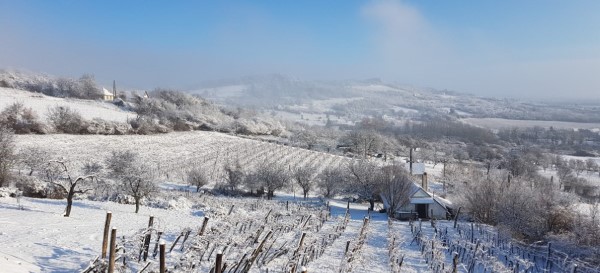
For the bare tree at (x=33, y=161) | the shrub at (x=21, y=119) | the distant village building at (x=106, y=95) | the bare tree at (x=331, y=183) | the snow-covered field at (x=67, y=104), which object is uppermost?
the distant village building at (x=106, y=95)

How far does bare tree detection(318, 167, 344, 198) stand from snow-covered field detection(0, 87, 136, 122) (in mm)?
30421

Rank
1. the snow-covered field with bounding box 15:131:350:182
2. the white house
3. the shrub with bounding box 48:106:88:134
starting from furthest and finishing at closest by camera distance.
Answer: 1. the shrub with bounding box 48:106:88:134
2. the snow-covered field with bounding box 15:131:350:182
3. the white house

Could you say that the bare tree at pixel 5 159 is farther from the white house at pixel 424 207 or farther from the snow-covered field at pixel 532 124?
the snow-covered field at pixel 532 124

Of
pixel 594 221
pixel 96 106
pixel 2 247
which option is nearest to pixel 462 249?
pixel 594 221

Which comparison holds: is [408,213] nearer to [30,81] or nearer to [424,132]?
[30,81]

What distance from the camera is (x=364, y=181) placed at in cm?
3697

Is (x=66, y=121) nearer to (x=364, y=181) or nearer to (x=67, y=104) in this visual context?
(x=67, y=104)

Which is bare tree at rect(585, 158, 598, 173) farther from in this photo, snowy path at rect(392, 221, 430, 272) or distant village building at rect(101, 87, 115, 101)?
distant village building at rect(101, 87, 115, 101)

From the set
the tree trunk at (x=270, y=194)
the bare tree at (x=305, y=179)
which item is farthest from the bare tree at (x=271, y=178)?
the bare tree at (x=305, y=179)

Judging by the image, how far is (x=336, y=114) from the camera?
18400cm

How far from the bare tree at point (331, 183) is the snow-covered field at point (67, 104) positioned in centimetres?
3042

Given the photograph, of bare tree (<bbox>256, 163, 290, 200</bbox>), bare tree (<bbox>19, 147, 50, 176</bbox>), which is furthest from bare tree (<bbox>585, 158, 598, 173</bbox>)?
bare tree (<bbox>19, 147, 50, 176</bbox>)

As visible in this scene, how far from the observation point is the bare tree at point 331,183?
129 ft

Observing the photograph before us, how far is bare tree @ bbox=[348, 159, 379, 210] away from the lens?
117ft
